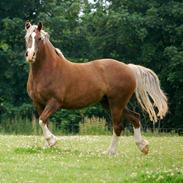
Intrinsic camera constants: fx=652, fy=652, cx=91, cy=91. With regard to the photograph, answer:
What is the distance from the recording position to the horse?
14641 millimetres

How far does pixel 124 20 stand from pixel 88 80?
2407 centimetres

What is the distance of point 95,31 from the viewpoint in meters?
41.7

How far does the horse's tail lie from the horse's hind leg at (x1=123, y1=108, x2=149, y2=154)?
1.34ft

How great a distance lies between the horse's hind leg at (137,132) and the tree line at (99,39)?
68.6 feet

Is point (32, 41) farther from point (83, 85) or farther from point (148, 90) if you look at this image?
point (148, 90)

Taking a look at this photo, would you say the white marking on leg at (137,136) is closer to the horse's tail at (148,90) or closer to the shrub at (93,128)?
the horse's tail at (148,90)

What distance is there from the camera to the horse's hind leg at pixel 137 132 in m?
14.8

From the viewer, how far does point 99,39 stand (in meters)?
40.4

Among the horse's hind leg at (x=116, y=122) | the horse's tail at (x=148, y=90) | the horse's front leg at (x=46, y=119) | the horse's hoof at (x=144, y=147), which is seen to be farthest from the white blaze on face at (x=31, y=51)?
the horse's hoof at (x=144, y=147)

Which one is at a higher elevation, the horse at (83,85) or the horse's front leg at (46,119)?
the horse at (83,85)

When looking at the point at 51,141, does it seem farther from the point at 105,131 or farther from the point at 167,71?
the point at 167,71

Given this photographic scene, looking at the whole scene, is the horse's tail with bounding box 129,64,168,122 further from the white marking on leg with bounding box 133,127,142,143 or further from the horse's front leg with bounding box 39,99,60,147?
the horse's front leg with bounding box 39,99,60,147

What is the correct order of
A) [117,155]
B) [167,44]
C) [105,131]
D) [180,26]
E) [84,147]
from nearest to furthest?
1. [117,155]
2. [84,147]
3. [105,131]
4. [180,26]
5. [167,44]

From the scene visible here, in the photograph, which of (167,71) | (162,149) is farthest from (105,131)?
(167,71)
